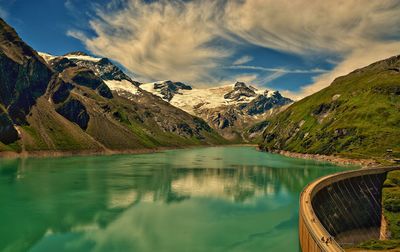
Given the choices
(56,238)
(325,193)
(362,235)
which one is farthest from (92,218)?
(362,235)

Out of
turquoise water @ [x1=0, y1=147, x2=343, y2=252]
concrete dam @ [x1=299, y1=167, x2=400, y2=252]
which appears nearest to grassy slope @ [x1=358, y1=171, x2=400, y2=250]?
concrete dam @ [x1=299, y1=167, x2=400, y2=252]

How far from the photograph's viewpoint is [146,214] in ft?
295

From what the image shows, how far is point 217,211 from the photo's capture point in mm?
94688

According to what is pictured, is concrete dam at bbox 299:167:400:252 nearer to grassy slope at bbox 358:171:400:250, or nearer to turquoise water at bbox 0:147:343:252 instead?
grassy slope at bbox 358:171:400:250

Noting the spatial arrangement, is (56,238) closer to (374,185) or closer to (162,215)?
(162,215)

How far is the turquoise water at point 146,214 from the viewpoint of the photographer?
65.9 metres

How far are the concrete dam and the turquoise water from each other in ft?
26.1

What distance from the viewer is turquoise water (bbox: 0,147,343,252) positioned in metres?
65.9

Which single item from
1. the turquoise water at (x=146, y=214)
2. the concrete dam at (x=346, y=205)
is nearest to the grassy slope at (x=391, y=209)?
the concrete dam at (x=346, y=205)

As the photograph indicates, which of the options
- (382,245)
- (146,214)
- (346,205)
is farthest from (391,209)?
(146,214)

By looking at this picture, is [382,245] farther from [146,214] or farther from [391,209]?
[146,214]

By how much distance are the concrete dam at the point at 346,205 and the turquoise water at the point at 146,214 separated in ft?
26.1

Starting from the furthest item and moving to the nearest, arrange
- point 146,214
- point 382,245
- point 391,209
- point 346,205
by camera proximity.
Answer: point 146,214 < point 391,209 < point 346,205 < point 382,245

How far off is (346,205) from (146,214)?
159 ft
